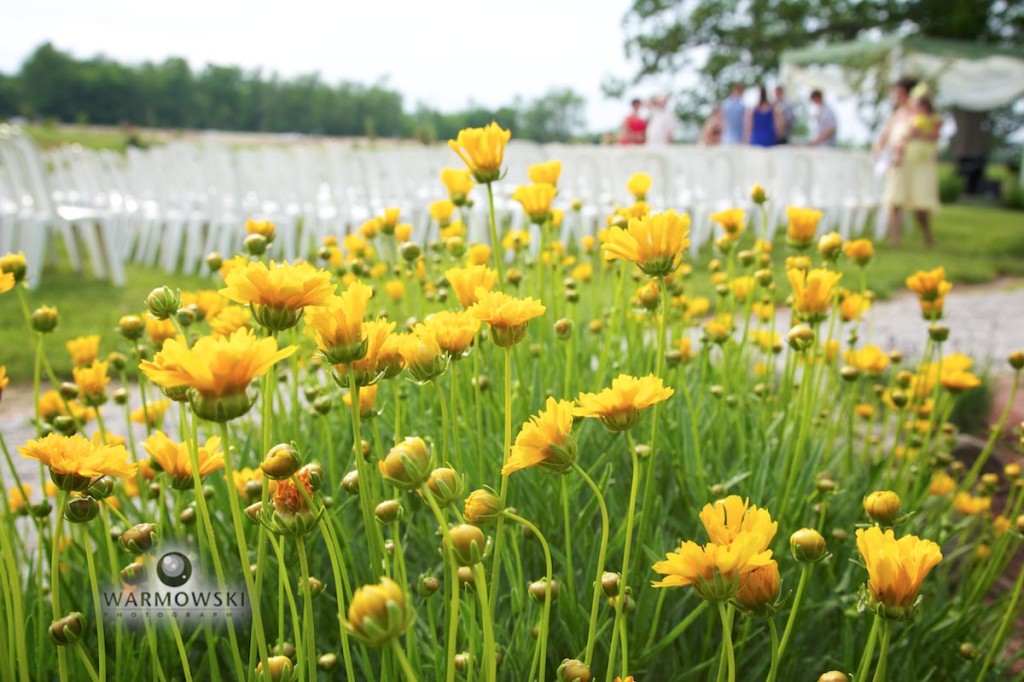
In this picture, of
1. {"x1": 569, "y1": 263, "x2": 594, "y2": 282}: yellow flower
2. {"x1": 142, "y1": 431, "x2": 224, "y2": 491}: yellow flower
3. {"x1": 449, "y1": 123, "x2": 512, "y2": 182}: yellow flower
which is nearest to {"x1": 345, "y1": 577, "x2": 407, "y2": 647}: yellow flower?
{"x1": 142, "y1": 431, "x2": 224, "y2": 491}: yellow flower

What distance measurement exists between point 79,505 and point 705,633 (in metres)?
0.76

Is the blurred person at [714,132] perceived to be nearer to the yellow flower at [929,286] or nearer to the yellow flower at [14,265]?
the yellow flower at [929,286]

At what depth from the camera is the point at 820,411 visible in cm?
168

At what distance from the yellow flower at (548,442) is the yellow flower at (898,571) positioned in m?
0.23

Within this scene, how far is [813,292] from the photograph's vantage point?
1.16 m

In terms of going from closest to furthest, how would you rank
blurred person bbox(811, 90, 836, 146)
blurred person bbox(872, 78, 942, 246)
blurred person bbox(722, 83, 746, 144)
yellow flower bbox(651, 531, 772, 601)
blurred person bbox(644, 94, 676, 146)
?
yellow flower bbox(651, 531, 772, 601) → blurred person bbox(872, 78, 942, 246) → blurred person bbox(811, 90, 836, 146) → blurred person bbox(644, 94, 676, 146) → blurred person bbox(722, 83, 746, 144)

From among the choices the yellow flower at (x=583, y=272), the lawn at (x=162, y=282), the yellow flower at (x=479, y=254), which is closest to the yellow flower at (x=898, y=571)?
the yellow flower at (x=479, y=254)

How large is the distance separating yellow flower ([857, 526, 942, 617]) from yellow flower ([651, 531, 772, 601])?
0.08 meters

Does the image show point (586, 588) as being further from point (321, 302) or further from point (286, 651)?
point (321, 302)

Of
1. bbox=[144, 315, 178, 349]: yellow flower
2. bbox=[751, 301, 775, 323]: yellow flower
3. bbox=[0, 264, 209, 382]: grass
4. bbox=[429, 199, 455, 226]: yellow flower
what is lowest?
bbox=[0, 264, 209, 382]: grass

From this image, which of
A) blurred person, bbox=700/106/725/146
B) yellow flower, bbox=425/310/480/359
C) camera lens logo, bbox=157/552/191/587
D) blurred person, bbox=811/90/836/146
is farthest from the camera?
blurred person, bbox=700/106/725/146

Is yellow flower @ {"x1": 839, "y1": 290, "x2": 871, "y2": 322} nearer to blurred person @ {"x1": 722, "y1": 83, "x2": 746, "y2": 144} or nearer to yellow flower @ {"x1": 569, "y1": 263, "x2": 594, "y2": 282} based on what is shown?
yellow flower @ {"x1": 569, "y1": 263, "x2": 594, "y2": 282}

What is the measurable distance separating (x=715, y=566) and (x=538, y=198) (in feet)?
2.87

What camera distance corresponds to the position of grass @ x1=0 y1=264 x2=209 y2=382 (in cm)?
352
